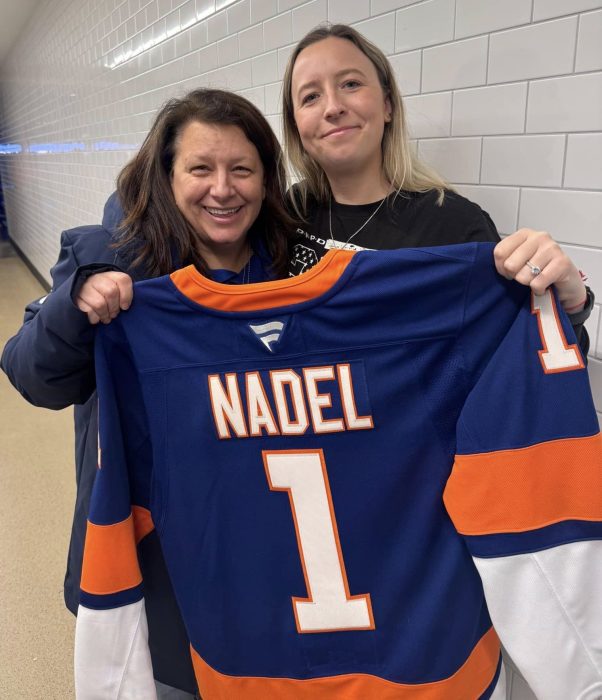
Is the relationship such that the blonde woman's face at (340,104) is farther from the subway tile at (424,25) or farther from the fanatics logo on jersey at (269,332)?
the fanatics logo on jersey at (269,332)

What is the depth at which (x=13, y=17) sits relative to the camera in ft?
21.6

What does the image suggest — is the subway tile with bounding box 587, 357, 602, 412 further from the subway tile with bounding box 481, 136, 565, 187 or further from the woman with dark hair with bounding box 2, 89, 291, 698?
the woman with dark hair with bounding box 2, 89, 291, 698

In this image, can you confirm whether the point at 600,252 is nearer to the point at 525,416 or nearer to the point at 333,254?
the point at 525,416

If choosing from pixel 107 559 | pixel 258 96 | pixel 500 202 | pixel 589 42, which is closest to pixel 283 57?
pixel 258 96

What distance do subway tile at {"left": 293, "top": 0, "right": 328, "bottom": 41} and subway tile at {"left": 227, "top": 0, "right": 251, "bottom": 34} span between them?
35 cm

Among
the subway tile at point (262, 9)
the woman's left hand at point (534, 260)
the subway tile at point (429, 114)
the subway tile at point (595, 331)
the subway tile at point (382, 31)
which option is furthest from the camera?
the subway tile at point (262, 9)

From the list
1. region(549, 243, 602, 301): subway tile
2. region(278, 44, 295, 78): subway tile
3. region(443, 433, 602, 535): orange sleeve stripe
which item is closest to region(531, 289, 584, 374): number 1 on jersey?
region(443, 433, 602, 535): orange sleeve stripe

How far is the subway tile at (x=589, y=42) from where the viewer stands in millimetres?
1163

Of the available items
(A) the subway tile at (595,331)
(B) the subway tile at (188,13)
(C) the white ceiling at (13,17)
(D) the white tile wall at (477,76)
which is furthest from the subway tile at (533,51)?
(C) the white ceiling at (13,17)

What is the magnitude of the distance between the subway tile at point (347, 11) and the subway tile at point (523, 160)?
62 cm

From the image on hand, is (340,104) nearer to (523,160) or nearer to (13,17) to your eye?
(523,160)

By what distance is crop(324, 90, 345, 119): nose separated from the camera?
1.29m

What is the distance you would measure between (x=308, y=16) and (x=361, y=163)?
920 mm

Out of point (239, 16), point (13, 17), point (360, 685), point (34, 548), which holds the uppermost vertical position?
point (13, 17)
